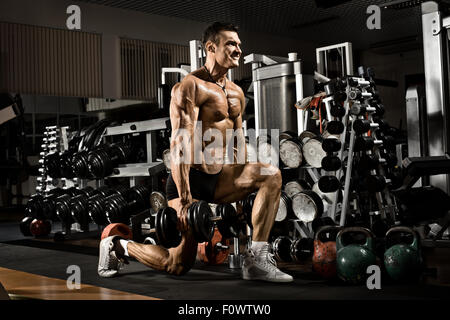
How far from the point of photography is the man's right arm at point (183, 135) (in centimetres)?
285

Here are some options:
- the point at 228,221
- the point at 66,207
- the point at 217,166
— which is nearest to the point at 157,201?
the point at 66,207

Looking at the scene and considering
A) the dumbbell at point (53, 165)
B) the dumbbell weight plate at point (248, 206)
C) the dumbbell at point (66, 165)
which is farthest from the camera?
the dumbbell at point (53, 165)

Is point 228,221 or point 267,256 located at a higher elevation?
point 228,221

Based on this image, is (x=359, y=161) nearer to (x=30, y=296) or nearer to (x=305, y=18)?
(x=30, y=296)

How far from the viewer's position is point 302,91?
5.24 m

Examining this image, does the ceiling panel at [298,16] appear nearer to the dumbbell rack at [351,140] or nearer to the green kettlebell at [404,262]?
the dumbbell rack at [351,140]

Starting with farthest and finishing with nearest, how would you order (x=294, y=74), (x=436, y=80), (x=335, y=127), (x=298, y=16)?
(x=298, y=16), (x=294, y=74), (x=436, y=80), (x=335, y=127)

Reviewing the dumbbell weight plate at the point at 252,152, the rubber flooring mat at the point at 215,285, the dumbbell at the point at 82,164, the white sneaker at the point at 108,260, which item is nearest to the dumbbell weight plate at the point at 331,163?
the dumbbell weight plate at the point at 252,152

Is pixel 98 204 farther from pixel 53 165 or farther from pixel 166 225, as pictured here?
pixel 166 225

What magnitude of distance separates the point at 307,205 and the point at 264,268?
141cm

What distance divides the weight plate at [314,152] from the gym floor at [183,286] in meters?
1.02

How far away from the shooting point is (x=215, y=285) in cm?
305

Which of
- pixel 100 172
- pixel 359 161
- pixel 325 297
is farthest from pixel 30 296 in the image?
pixel 100 172

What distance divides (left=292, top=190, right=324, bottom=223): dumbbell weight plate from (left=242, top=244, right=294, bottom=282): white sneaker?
4.22 feet
